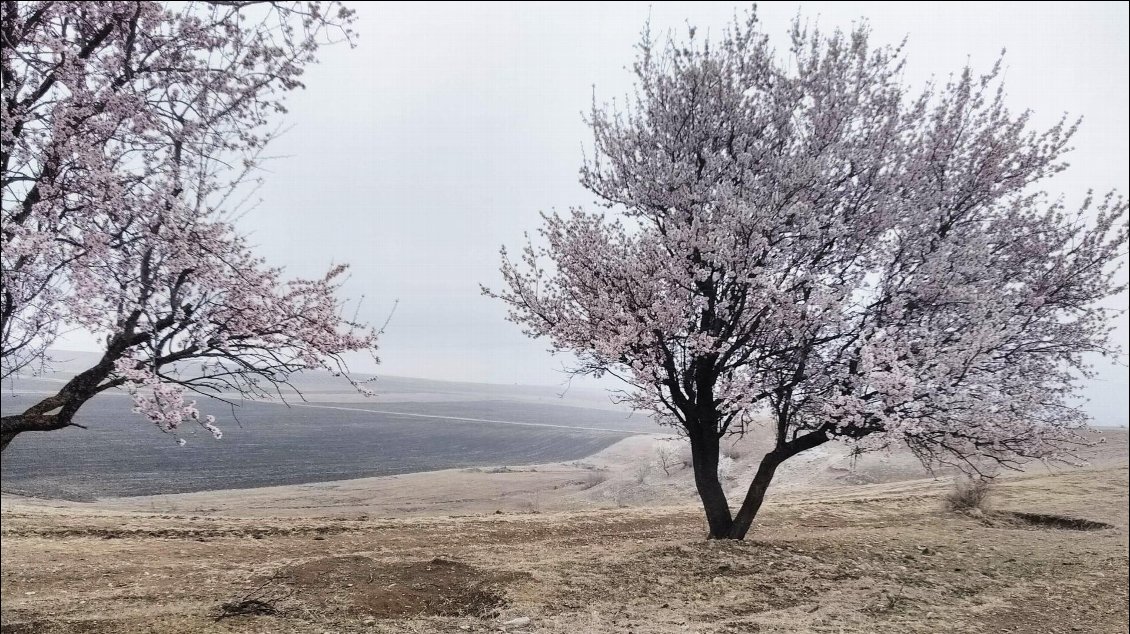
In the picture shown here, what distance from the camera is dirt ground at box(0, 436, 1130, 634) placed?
9570 millimetres

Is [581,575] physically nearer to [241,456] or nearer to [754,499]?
[754,499]

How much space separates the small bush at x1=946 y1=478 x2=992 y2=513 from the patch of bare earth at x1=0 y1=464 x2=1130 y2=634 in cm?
64

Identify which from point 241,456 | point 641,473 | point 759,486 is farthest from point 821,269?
point 241,456

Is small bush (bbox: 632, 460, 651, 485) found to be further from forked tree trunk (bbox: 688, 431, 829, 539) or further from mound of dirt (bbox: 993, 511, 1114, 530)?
forked tree trunk (bbox: 688, 431, 829, 539)

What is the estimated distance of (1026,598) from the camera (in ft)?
35.6

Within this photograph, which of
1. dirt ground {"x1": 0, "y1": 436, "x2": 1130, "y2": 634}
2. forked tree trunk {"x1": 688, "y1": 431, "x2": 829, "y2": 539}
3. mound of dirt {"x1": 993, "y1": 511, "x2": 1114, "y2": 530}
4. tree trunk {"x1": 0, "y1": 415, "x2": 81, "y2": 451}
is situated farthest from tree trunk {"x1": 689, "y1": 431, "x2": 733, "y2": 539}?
tree trunk {"x1": 0, "y1": 415, "x2": 81, "y2": 451}

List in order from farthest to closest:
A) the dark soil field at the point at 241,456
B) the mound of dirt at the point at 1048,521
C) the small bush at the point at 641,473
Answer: the dark soil field at the point at 241,456 < the small bush at the point at 641,473 < the mound of dirt at the point at 1048,521

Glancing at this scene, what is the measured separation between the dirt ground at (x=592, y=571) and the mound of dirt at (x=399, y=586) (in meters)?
0.05

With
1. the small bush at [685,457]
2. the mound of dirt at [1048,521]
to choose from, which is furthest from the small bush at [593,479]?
the mound of dirt at [1048,521]

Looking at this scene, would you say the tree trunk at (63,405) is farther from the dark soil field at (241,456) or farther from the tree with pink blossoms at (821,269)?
the dark soil field at (241,456)

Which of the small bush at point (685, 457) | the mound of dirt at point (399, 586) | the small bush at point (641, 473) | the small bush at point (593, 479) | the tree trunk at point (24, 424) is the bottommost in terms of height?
the small bush at point (593, 479)

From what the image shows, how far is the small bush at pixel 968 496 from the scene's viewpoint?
19.9 meters

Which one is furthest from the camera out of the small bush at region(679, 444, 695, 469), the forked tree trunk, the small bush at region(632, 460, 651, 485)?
the small bush at region(679, 444, 695, 469)

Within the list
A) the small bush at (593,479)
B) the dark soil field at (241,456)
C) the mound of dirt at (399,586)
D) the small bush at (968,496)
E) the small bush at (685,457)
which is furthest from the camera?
the dark soil field at (241,456)
